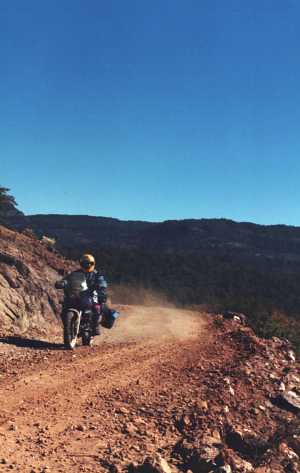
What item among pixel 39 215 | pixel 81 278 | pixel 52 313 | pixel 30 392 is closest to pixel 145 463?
pixel 30 392

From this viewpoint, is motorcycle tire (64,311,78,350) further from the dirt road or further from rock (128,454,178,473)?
rock (128,454,178,473)

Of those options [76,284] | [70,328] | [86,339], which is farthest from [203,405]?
[76,284]

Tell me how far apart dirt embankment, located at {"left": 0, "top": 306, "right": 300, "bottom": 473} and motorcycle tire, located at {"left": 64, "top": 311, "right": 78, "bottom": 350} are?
355 mm

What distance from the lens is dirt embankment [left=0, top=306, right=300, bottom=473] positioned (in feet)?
18.9

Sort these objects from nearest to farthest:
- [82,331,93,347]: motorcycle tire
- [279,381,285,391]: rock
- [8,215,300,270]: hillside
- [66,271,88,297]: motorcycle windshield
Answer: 1. [279,381,285,391]: rock
2. [66,271,88,297]: motorcycle windshield
3. [82,331,93,347]: motorcycle tire
4. [8,215,300,270]: hillside

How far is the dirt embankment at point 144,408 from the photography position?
575 centimetres

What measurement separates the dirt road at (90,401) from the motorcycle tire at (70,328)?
264 millimetres

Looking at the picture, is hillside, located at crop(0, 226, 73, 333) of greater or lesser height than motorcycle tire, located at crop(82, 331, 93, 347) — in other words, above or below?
above

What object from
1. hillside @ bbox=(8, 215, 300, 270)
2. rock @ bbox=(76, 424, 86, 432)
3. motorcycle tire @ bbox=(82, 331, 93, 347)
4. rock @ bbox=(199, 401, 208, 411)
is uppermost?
hillside @ bbox=(8, 215, 300, 270)

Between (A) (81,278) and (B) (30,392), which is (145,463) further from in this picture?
(A) (81,278)

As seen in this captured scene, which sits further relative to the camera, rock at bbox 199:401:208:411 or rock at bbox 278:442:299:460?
rock at bbox 199:401:208:411

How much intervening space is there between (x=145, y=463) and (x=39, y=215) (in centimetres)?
10690

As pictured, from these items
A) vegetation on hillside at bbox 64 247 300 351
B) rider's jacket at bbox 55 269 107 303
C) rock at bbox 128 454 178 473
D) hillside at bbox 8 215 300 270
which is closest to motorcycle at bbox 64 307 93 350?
rider's jacket at bbox 55 269 107 303

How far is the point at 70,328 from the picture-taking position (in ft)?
37.4
